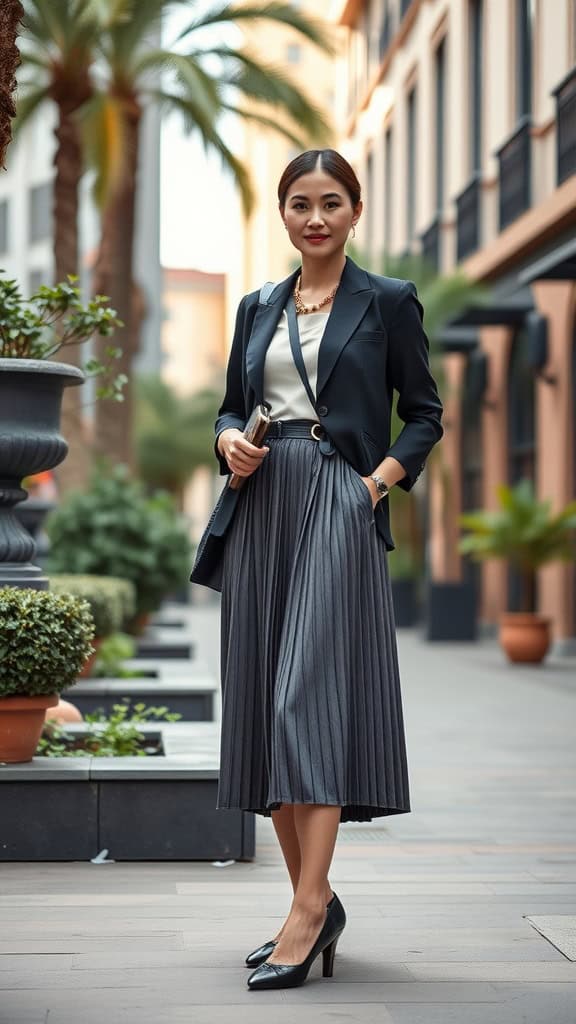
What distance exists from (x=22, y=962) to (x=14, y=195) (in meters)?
58.3

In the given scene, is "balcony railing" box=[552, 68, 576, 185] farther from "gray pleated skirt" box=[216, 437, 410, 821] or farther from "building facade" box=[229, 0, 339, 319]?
"building facade" box=[229, 0, 339, 319]

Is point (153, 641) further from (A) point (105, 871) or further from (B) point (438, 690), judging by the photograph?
(A) point (105, 871)

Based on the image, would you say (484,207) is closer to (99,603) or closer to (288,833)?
(99,603)

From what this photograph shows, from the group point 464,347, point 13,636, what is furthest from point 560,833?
point 464,347

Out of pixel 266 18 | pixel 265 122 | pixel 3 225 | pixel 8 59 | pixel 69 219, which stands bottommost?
pixel 8 59

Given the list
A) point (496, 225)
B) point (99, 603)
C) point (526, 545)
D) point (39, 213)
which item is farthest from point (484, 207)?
point (39, 213)

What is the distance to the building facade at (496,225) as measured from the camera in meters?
18.6

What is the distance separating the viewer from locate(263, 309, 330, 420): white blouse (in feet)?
13.1

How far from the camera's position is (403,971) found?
13.2ft

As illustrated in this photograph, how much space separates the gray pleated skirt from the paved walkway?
455 mm

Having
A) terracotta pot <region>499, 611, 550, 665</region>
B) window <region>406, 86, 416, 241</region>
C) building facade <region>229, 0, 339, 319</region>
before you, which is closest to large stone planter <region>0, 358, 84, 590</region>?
terracotta pot <region>499, 611, 550, 665</region>

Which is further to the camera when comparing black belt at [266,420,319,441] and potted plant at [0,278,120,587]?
potted plant at [0,278,120,587]

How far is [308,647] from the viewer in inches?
150

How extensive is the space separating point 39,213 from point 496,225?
3912cm
